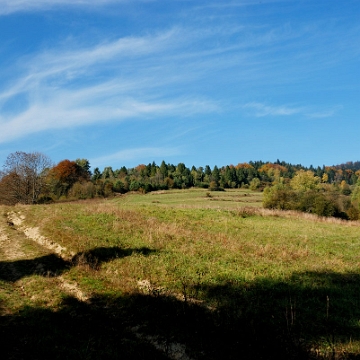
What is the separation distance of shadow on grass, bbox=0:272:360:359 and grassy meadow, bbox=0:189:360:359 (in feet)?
0.13

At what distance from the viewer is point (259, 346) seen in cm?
941

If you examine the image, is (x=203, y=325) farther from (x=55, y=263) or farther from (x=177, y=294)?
(x=55, y=263)

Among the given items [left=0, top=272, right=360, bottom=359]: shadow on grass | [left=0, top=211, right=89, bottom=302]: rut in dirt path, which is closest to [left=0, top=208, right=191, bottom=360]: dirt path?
[left=0, top=211, right=89, bottom=302]: rut in dirt path

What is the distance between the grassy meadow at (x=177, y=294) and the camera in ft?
31.8

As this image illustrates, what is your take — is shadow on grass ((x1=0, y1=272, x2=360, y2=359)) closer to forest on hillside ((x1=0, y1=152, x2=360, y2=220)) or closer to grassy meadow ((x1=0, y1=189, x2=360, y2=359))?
→ grassy meadow ((x1=0, y1=189, x2=360, y2=359))

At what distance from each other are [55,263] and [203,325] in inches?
403

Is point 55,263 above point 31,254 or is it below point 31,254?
below

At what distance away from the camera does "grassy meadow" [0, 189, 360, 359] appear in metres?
9.69

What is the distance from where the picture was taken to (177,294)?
44.2 feet

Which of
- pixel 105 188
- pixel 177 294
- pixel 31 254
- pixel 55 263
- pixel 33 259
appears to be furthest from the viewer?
pixel 105 188

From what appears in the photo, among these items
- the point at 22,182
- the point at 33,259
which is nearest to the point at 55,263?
the point at 33,259

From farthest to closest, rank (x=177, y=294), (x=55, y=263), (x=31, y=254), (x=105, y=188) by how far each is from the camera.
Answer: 1. (x=105, y=188)
2. (x=31, y=254)
3. (x=55, y=263)
4. (x=177, y=294)

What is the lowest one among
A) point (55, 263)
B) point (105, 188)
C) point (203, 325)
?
point (203, 325)

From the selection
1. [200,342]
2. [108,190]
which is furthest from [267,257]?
[108,190]
